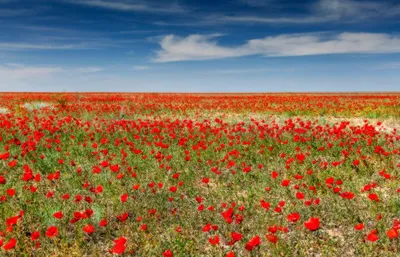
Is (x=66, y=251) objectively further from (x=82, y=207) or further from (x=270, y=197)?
(x=270, y=197)

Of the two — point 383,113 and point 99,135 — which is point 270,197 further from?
point 383,113

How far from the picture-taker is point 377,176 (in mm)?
7344

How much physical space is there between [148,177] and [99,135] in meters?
4.73

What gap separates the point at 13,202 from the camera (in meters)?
5.86

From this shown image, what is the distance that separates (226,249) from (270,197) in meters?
1.56

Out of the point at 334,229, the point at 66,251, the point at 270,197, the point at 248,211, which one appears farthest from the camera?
the point at 270,197

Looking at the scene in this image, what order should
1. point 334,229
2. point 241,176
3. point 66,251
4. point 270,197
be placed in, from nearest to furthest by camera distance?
point 66,251 → point 334,229 → point 270,197 → point 241,176

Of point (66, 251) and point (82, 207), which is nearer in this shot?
point (66, 251)

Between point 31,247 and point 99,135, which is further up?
point 99,135

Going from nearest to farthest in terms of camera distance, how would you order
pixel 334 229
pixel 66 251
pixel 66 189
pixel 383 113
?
pixel 66 251 < pixel 334 229 < pixel 66 189 < pixel 383 113

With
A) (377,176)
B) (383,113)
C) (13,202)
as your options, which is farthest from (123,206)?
(383,113)

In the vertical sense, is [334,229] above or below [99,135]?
below

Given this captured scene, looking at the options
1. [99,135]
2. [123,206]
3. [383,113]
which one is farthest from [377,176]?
[383,113]

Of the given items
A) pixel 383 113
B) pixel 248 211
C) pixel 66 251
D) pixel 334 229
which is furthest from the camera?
pixel 383 113
